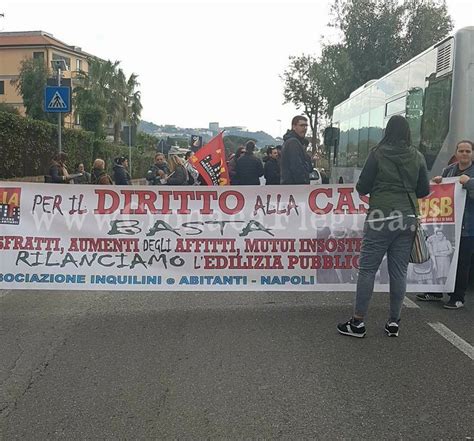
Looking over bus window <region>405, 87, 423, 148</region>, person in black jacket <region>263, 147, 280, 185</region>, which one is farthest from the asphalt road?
person in black jacket <region>263, 147, 280, 185</region>

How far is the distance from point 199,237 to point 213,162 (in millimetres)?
4413

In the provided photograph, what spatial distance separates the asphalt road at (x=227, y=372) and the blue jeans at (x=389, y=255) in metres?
0.35

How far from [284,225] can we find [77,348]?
8.04 feet

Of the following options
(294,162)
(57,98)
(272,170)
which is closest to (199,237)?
(294,162)

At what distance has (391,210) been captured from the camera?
5.62 metres

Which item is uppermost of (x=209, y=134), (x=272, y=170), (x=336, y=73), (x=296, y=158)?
(x=336, y=73)

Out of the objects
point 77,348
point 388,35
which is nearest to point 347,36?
point 388,35

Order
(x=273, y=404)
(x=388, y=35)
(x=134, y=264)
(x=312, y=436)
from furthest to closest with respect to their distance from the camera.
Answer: (x=388, y=35), (x=134, y=264), (x=273, y=404), (x=312, y=436)

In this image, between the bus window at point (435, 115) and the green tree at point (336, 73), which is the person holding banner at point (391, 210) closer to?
the bus window at point (435, 115)

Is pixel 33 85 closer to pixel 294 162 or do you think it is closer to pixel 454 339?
pixel 294 162

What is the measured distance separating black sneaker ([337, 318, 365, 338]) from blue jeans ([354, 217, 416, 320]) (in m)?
0.08

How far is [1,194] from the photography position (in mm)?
6664

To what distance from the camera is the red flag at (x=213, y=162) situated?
35.7 feet

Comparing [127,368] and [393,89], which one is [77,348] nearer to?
[127,368]
